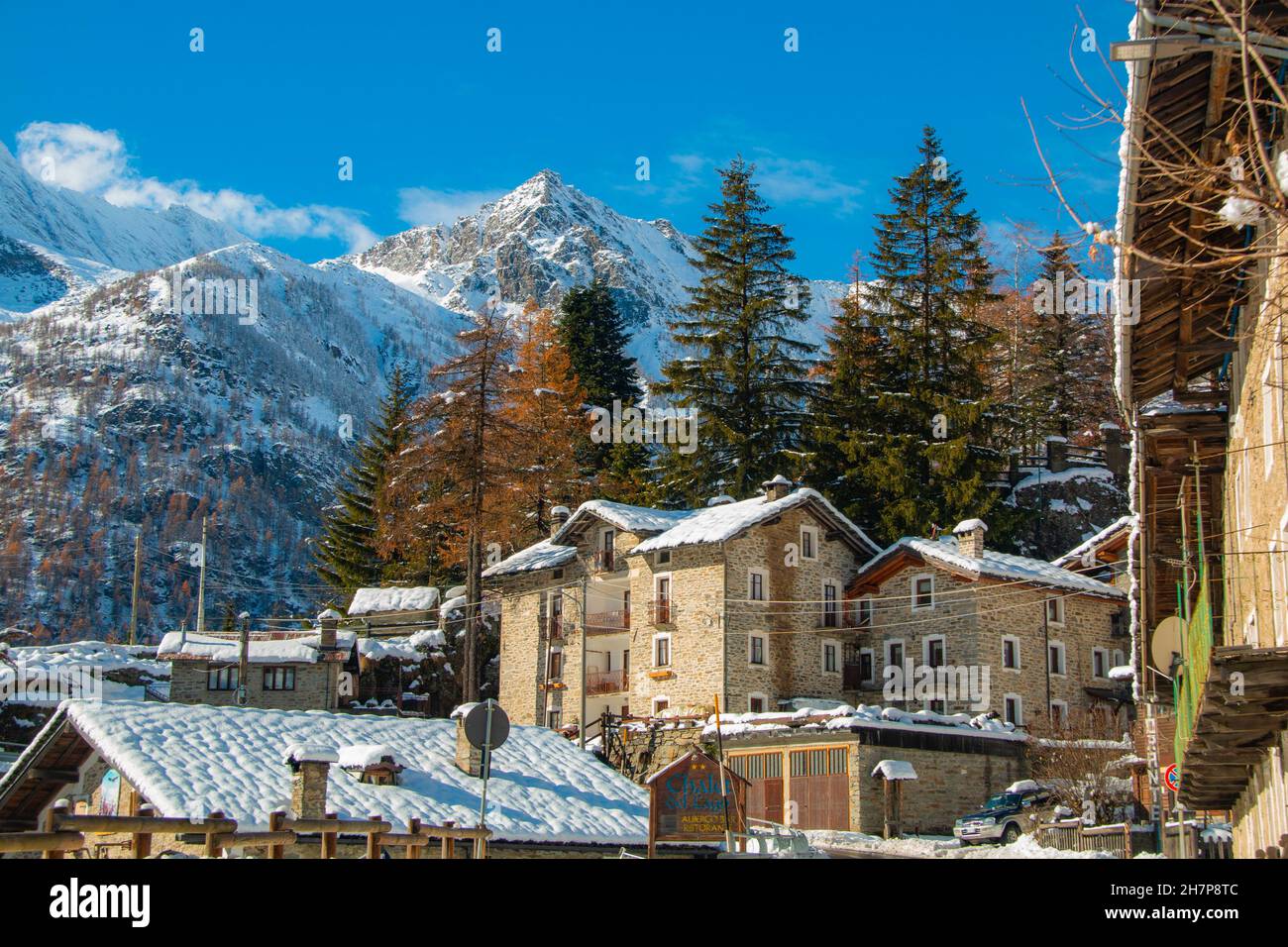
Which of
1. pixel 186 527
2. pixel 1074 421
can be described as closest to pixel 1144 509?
pixel 1074 421

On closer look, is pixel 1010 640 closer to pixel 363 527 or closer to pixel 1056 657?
pixel 1056 657

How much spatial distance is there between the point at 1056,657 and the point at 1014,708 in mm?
2867

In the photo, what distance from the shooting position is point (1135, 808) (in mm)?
32188

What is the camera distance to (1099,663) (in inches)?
1973

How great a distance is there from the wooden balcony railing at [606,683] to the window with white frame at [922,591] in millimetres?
11456

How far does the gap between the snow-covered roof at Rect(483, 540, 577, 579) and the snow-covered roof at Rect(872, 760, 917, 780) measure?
19159 millimetres

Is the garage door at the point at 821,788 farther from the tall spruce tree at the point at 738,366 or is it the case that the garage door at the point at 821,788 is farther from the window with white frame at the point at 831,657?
the tall spruce tree at the point at 738,366

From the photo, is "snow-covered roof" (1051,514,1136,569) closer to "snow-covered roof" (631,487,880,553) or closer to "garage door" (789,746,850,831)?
"snow-covered roof" (631,487,880,553)

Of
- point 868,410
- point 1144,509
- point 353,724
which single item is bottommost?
point 353,724

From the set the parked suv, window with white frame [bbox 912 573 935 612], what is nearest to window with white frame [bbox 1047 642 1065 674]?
window with white frame [bbox 912 573 935 612]

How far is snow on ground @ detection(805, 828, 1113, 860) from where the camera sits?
99.4ft

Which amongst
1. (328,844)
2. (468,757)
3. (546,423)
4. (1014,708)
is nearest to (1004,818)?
(1014,708)
